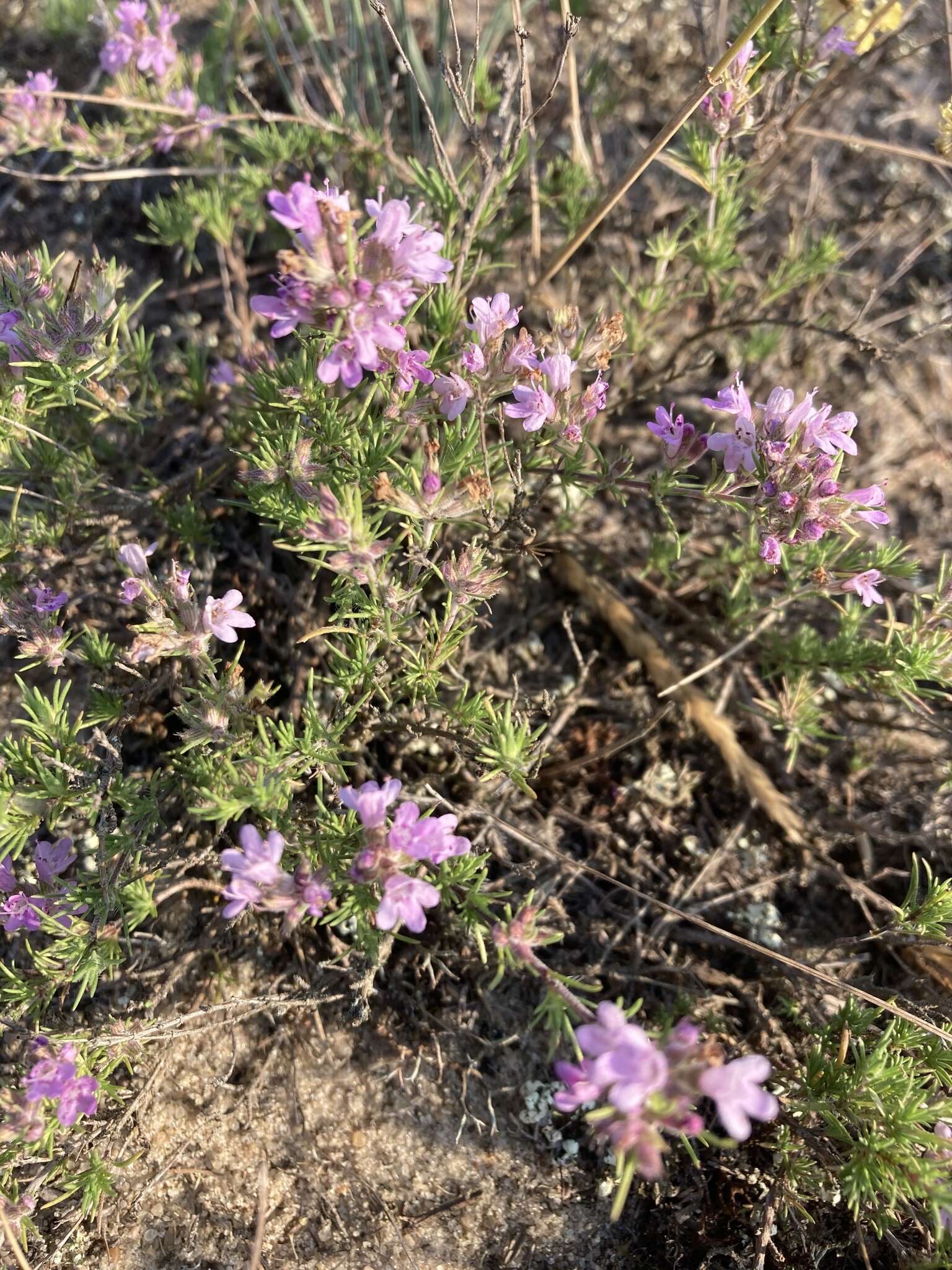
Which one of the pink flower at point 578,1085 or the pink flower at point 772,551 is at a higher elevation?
the pink flower at point 772,551

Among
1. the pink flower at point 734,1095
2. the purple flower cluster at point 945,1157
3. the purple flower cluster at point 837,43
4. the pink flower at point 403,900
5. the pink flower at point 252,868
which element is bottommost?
the purple flower cluster at point 945,1157

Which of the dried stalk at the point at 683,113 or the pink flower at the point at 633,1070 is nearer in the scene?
the pink flower at the point at 633,1070

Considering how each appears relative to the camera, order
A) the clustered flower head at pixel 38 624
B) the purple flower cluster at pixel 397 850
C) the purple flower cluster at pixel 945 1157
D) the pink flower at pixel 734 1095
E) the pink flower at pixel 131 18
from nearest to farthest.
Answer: the pink flower at pixel 734 1095, the purple flower cluster at pixel 397 850, the purple flower cluster at pixel 945 1157, the clustered flower head at pixel 38 624, the pink flower at pixel 131 18

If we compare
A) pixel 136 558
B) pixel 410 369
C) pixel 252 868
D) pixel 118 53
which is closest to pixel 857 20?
pixel 410 369

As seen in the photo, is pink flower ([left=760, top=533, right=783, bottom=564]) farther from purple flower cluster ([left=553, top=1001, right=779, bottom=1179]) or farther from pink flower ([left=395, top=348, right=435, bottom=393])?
purple flower cluster ([left=553, top=1001, right=779, bottom=1179])

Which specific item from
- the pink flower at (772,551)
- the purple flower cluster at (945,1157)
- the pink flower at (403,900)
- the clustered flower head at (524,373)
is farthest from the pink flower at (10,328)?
the purple flower cluster at (945,1157)

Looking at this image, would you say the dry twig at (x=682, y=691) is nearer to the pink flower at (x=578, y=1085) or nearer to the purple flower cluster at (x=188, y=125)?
the pink flower at (x=578, y=1085)

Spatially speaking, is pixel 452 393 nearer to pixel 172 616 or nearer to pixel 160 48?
pixel 172 616
